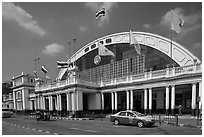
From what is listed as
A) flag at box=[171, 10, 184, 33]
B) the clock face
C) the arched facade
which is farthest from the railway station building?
flag at box=[171, 10, 184, 33]

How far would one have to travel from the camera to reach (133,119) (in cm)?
1823

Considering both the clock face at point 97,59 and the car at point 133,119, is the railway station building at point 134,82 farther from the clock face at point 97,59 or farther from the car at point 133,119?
the car at point 133,119

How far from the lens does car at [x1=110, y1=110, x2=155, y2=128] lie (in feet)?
57.0

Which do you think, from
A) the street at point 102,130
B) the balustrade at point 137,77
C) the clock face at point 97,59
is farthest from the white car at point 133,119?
the clock face at point 97,59

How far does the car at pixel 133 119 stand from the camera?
57.0 ft

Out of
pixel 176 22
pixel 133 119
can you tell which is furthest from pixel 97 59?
pixel 133 119

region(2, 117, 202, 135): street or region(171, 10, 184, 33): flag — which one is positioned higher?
region(171, 10, 184, 33): flag

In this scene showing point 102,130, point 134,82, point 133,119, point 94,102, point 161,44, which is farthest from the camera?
point 161,44

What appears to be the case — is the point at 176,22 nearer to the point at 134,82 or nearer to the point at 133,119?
the point at 134,82

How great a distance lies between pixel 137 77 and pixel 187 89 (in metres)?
8.00

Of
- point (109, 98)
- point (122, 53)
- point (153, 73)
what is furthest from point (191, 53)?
point (109, 98)

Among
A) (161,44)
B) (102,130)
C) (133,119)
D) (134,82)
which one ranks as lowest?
(102,130)

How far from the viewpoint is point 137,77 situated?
3241 cm

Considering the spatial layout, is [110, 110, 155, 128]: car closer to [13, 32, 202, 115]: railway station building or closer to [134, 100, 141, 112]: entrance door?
[13, 32, 202, 115]: railway station building
